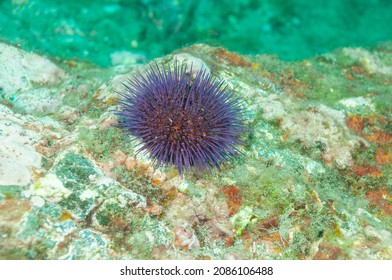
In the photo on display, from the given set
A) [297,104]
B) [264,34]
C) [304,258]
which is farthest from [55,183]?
[264,34]

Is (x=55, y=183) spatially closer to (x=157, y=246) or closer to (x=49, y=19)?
(x=157, y=246)

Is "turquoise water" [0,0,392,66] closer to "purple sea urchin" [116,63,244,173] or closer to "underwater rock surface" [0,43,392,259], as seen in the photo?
"underwater rock surface" [0,43,392,259]

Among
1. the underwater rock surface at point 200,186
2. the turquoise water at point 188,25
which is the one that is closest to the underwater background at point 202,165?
the underwater rock surface at point 200,186

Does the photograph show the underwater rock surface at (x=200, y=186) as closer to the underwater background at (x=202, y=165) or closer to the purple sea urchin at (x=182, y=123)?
the underwater background at (x=202, y=165)

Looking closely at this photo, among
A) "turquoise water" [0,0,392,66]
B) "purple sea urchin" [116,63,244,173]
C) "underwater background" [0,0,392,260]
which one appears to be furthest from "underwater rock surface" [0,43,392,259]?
"turquoise water" [0,0,392,66]

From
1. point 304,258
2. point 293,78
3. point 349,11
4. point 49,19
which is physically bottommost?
point 304,258

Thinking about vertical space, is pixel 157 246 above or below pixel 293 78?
below
